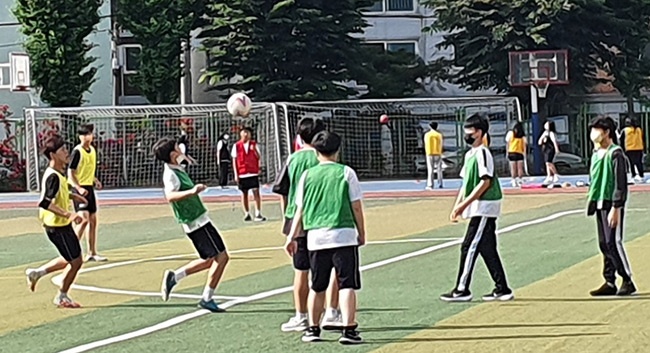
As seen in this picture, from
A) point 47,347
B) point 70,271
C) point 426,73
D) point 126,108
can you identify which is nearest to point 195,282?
point 70,271

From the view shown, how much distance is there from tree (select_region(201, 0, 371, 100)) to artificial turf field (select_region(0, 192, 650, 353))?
67.2 feet

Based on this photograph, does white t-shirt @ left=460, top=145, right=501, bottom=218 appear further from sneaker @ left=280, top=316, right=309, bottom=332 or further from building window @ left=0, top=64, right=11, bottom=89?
building window @ left=0, top=64, right=11, bottom=89

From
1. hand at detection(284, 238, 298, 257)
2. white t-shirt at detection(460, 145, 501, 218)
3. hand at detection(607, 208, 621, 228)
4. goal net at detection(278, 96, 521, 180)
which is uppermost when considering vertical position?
goal net at detection(278, 96, 521, 180)

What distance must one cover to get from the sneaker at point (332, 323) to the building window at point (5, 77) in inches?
1242

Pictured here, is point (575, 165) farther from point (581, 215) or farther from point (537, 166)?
point (581, 215)

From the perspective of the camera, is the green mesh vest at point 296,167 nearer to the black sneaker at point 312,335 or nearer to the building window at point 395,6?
the black sneaker at point 312,335

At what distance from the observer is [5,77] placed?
4122cm

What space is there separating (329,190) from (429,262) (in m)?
6.10

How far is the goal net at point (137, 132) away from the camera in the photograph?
3688 cm

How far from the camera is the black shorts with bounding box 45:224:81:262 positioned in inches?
470

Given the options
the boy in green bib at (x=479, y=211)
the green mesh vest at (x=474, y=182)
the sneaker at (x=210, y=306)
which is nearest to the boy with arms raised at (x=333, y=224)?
the sneaker at (x=210, y=306)

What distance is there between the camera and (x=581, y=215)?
21953 millimetres

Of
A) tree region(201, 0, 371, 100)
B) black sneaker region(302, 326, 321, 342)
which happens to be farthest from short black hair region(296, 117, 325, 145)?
tree region(201, 0, 371, 100)

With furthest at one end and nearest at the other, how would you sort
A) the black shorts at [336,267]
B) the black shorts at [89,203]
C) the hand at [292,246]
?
the black shorts at [89,203] → the hand at [292,246] → the black shorts at [336,267]
